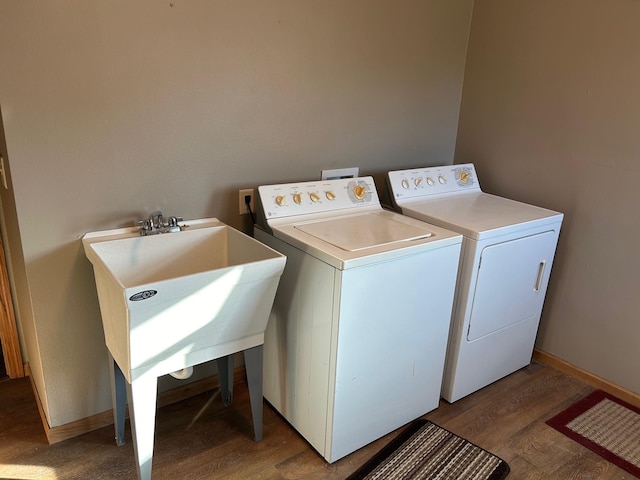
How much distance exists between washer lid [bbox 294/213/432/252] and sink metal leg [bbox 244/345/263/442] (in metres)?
0.48

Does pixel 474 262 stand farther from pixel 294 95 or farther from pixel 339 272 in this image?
pixel 294 95

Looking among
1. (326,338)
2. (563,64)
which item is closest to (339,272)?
(326,338)

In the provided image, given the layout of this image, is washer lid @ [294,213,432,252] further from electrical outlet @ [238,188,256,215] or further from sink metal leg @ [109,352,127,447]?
sink metal leg @ [109,352,127,447]

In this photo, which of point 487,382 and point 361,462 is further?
point 487,382

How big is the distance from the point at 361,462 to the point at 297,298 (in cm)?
66

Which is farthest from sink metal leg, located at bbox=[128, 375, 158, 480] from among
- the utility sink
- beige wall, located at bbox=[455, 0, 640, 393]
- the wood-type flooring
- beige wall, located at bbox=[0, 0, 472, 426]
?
beige wall, located at bbox=[455, 0, 640, 393]

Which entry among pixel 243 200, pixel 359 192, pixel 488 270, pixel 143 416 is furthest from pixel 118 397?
pixel 488 270

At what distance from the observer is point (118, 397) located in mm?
1761

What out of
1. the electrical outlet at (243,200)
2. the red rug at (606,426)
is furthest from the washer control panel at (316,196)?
the red rug at (606,426)

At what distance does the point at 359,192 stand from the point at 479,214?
21.0 inches

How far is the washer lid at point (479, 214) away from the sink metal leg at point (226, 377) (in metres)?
1.03

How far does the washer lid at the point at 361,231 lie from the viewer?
1700 mm

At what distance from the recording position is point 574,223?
7.46 feet

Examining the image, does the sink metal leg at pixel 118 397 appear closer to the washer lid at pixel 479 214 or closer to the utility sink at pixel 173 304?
the utility sink at pixel 173 304
